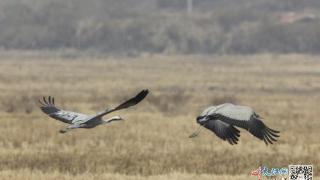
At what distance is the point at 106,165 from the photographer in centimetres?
2089

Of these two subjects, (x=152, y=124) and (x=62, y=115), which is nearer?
(x=62, y=115)

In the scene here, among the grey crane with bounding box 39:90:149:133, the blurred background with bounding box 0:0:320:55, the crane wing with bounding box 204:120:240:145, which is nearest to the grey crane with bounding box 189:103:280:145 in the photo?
the crane wing with bounding box 204:120:240:145

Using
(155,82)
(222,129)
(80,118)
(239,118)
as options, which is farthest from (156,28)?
(239,118)

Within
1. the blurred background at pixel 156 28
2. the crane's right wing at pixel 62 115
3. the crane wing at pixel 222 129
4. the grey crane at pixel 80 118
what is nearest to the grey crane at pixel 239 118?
the crane wing at pixel 222 129

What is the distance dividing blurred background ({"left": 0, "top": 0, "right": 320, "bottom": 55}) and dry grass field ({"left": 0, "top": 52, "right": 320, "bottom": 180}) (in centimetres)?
3077

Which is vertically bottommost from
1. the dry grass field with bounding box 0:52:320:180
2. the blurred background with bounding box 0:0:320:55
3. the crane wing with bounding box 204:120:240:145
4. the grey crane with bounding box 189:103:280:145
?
the dry grass field with bounding box 0:52:320:180

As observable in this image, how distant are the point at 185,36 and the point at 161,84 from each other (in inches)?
1985

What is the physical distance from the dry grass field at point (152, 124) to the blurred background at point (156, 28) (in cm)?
3077

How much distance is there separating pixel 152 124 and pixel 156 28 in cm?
7321

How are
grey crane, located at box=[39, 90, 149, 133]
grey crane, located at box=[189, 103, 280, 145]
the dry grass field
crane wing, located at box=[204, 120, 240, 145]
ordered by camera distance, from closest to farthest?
grey crane, located at box=[39, 90, 149, 133], grey crane, located at box=[189, 103, 280, 145], crane wing, located at box=[204, 120, 240, 145], the dry grass field

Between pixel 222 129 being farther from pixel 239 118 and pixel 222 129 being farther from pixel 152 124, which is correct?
pixel 152 124

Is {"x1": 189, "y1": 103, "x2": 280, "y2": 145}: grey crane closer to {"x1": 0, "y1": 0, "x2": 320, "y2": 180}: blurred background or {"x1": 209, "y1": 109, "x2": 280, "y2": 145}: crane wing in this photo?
{"x1": 209, "y1": 109, "x2": 280, "y2": 145}: crane wing

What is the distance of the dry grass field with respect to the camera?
821 inches

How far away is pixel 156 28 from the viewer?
103 m
